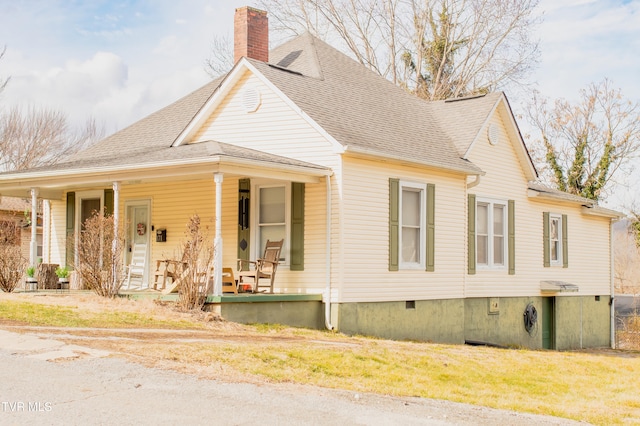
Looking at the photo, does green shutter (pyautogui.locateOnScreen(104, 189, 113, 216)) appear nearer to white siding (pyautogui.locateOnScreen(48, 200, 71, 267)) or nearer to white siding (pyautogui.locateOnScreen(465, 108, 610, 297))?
white siding (pyautogui.locateOnScreen(48, 200, 71, 267))

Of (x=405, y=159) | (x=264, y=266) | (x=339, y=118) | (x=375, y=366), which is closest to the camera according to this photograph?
(x=375, y=366)

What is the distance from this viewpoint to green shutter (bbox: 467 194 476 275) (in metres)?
18.6

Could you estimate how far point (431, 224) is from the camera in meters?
17.1

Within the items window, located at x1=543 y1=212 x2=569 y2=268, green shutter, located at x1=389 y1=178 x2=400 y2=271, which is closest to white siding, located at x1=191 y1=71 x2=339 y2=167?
green shutter, located at x1=389 y1=178 x2=400 y2=271

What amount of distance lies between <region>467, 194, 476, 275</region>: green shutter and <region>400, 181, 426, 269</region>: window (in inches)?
77.9

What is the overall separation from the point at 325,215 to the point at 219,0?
1130cm

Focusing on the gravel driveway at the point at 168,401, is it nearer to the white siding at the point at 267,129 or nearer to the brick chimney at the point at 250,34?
the white siding at the point at 267,129

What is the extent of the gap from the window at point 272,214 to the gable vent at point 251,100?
5.59 ft

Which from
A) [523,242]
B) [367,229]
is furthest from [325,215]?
[523,242]

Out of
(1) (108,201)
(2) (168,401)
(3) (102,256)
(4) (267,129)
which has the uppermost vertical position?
(4) (267,129)

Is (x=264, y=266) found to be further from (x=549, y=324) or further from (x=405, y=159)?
(x=549, y=324)

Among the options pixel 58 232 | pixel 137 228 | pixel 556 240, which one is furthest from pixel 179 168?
pixel 556 240

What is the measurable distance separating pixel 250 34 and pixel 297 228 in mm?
5991

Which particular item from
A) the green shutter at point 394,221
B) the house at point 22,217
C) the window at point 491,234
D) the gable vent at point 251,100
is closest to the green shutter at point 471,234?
the window at point 491,234
